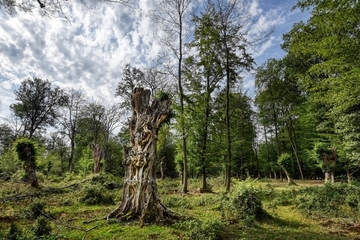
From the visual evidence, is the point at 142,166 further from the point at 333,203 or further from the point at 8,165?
the point at 8,165

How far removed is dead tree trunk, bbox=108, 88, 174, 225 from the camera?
5902mm

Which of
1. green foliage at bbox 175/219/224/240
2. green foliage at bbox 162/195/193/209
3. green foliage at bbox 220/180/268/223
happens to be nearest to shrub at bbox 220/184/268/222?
green foliage at bbox 220/180/268/223

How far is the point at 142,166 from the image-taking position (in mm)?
→ 6340

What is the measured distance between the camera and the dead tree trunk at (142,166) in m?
5.90

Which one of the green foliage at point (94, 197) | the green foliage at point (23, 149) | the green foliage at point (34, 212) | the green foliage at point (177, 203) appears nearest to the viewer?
the green foliage at point (34, 212)

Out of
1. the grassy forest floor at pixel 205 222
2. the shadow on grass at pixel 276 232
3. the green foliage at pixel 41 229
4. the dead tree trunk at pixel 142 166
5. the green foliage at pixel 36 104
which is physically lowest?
the shadow on grass at pixel 276 232

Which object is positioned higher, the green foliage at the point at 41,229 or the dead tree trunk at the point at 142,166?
the dead tree trunk at the point at 142,166

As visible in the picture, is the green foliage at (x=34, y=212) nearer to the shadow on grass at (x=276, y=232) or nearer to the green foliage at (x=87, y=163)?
the shadow on grass at (x=276, y=232)

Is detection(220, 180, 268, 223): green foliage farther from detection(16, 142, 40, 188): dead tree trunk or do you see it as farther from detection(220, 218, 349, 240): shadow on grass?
detection(16, 142, 40, 188): dead tree trunk

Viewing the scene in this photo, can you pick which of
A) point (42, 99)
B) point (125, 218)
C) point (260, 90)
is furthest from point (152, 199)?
point (42, 99)

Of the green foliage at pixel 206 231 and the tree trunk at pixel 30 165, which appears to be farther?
the tree trunk at pixel 30 165

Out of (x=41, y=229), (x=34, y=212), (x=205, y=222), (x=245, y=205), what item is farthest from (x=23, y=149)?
(x=245, y=205)

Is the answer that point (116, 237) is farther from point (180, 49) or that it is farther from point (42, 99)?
point (42, 99)

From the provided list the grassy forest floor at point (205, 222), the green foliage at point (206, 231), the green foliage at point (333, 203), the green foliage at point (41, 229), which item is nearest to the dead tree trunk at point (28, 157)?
the grassy forest floor at point (205, 222)
